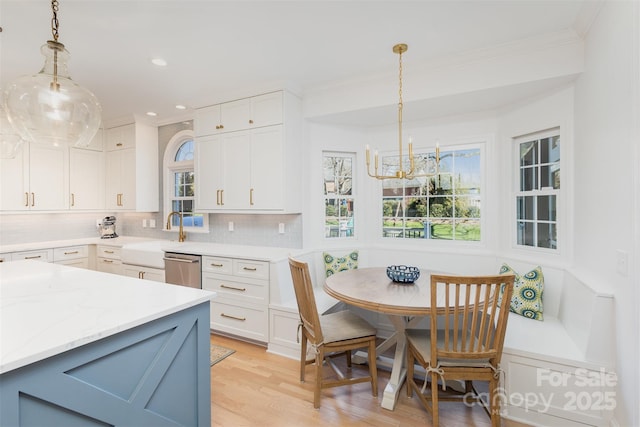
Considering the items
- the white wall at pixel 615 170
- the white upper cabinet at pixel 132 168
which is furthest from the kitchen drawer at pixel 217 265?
the white wall at pixel 615 170

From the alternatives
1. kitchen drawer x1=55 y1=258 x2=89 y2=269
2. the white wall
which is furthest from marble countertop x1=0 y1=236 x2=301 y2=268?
the white wall

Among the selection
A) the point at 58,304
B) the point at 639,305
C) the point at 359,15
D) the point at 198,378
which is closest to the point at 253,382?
the point at 198,378

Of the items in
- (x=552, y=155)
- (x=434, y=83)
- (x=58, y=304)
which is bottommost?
(x=58, y=304)

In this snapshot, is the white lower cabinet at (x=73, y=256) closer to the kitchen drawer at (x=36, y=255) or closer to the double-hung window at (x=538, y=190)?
the kitchen drawer at (x=36, y=255)

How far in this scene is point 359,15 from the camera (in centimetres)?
203

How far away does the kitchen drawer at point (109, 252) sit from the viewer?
395 centimetres

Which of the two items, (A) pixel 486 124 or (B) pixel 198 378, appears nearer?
(B) pixel 198 378

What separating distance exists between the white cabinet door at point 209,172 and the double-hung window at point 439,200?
199 cm

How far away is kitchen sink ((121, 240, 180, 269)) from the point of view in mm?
3463

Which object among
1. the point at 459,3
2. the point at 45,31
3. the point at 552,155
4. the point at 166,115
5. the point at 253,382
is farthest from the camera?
the point at 166,115

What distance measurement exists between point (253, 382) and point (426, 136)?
9.78ft

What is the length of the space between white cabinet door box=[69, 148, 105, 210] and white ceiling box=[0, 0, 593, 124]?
152cm

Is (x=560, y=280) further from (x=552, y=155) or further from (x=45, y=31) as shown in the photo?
(x=45, y=31)

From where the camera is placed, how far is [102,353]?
1.11 m
